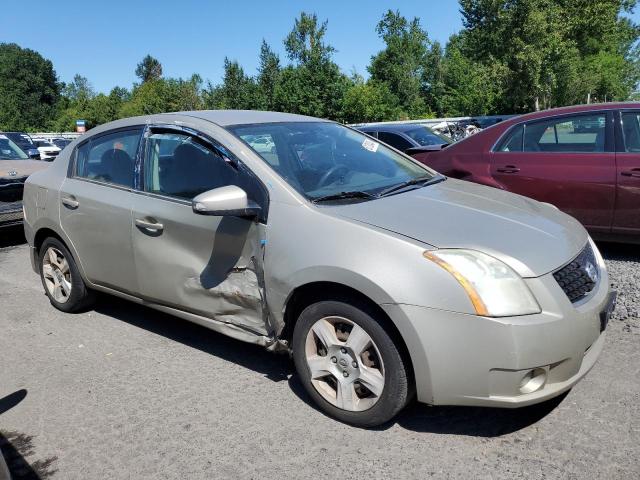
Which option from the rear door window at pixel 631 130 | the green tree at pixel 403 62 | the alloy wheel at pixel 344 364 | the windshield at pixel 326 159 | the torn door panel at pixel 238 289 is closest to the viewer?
the alloy wheel at pixel 344 364

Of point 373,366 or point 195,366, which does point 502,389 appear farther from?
point 195,366

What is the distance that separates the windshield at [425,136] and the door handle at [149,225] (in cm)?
822

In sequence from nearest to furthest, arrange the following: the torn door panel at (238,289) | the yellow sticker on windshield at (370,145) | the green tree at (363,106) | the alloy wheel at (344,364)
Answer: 1. the alloy wheel at (344,364)
2. the torn door panel at (238,289)
3. the yellow sticker on windshield at (370,145)
4. the green tree at (363,106)

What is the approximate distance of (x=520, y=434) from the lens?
2871 mm

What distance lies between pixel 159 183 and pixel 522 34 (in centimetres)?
4289

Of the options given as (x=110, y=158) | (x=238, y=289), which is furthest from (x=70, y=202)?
(x=238, y=289)

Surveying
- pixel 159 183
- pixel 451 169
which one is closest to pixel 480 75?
pixel 451 169

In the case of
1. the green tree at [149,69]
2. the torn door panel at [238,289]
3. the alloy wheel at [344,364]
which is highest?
the green tree at [149,69]

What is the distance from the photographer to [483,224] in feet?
9.75

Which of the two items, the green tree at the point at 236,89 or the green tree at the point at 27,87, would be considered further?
the green tree at the point at 27,87

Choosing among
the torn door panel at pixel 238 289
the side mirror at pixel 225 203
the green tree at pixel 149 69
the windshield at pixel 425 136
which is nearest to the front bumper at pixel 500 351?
the torn door panel at pixel 238 289

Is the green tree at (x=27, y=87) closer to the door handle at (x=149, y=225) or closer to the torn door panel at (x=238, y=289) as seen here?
the door handle at (x=149, y=225)

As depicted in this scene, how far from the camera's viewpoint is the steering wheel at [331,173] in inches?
136

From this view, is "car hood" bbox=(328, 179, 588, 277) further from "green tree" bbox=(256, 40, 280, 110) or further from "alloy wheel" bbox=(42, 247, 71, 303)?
"green tree" bbox=(256, 40, 280, 110)
